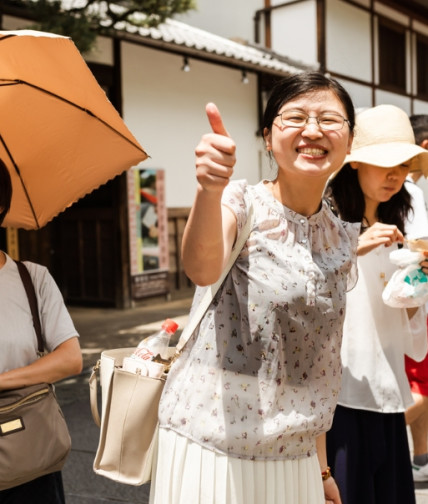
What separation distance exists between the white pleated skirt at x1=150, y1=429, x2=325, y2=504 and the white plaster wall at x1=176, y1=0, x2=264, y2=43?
44.3ft

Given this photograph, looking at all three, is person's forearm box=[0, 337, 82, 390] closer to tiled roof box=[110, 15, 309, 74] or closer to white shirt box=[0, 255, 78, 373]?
white shirt box=[0, 255, 78, 373]

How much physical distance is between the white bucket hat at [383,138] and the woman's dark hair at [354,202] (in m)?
0.11

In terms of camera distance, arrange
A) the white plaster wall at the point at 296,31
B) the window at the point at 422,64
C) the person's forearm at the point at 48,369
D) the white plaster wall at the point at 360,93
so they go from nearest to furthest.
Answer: the person's forearm at the point at 48,369 → the white plaster wall at the point at 296,31 → the white plaster wall at the point at 360,93 → the window at the point at 422,64

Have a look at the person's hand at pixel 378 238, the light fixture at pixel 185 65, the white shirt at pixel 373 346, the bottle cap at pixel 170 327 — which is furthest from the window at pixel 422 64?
the bottle cap at pixel 170 327

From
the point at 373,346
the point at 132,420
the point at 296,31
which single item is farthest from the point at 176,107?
the point at 132,420

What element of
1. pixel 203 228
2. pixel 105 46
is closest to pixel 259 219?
pixel 203 228

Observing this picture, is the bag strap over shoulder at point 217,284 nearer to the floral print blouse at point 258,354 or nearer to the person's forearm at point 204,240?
the floral print blouse at point 258,354

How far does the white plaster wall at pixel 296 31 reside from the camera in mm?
13531

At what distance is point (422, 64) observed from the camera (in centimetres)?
1672

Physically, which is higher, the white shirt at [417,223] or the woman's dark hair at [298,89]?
the woman's dark hair at [298,89]

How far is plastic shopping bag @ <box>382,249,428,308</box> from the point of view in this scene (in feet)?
7.69

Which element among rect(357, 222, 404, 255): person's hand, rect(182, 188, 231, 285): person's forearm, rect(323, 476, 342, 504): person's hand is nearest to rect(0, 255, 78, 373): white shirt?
rect(182, 188, 231, 285): person's forearm

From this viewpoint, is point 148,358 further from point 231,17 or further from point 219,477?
point 231,17

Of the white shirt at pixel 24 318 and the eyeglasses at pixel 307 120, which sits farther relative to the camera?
the white shirt at pixel 24 318
